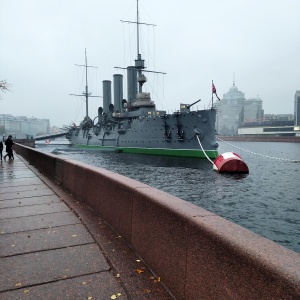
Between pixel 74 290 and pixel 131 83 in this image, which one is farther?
pixel 131 83

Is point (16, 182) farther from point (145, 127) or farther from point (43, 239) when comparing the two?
point (145, 127)

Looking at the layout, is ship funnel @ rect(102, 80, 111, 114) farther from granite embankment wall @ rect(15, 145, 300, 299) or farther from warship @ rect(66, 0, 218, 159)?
granite embankment wall @ rect(15, 145, 300, 299)

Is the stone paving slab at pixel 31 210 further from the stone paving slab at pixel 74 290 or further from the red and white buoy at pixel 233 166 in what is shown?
the red and white buoy at pixel 233 166

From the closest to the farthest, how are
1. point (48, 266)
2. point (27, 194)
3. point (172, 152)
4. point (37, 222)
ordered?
point (48, 266) < point (37, 222) < point (27, 194) < point (172, 152)

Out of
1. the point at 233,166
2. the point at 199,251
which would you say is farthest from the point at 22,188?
the point at 233,166

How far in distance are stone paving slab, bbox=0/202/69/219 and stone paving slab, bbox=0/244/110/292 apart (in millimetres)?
2230

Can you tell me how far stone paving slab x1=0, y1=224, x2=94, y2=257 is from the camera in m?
3.92

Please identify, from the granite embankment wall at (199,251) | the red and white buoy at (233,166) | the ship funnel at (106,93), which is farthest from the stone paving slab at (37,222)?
the ship funnel at (106,93)

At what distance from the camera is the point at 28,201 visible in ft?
22.9

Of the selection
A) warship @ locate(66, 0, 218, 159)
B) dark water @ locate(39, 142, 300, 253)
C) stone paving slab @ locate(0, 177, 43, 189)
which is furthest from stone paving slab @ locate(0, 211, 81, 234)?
warship @ locate(66, 0, 218, 159)

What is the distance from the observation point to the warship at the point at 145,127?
40469 mm

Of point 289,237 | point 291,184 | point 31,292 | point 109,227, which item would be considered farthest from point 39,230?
point 291,184

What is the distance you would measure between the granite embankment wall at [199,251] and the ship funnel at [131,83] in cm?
5776

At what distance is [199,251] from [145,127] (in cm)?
4546
